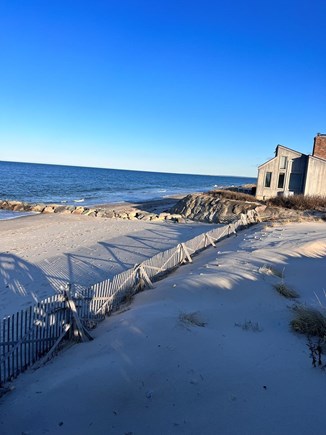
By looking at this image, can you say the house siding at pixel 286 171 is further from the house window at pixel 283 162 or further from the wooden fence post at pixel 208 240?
the wooden fence post at pixel 208 240

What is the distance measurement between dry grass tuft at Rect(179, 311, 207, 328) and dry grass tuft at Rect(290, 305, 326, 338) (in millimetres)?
1720

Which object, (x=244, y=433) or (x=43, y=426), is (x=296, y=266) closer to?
(x=244, y=433)

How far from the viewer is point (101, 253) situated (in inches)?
615

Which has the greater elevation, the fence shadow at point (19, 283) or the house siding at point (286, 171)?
the house siding at point (286, 171)

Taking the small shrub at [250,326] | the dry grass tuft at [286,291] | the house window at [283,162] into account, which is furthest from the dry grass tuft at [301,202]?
the small shrub at [250,326]

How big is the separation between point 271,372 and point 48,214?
2931 cm

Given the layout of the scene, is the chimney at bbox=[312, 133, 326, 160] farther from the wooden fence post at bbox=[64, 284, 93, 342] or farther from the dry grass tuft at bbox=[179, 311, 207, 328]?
the wooden fence post at bbox=[64, 284, 93, 342]

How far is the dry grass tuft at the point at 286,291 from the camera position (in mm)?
8320

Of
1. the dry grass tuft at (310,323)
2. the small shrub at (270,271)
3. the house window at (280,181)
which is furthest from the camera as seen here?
the house window at (280,181)

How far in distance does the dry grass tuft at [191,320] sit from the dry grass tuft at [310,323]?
1720 millimetres

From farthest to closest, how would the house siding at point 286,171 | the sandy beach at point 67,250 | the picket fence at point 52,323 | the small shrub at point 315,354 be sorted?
the house siding at point 286,171
the sandy beach at point 67,250
the picket fence at point 52,323
the small shrub at point 315,354

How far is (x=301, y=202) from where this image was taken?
27.9 metres

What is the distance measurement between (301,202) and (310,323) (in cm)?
2374

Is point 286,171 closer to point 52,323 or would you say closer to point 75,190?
point 52,323
